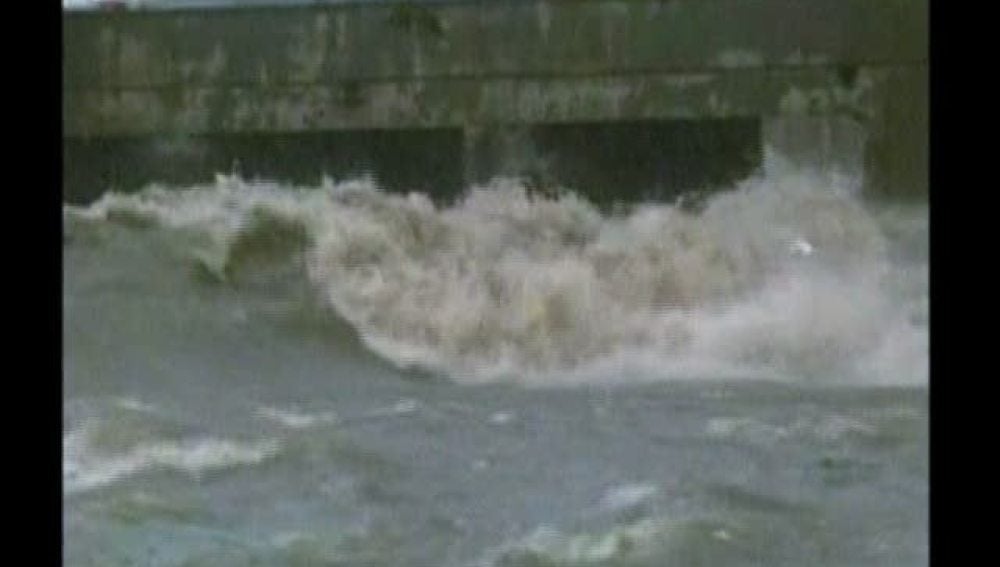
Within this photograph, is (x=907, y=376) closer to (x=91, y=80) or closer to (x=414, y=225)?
(x=414, y=225)

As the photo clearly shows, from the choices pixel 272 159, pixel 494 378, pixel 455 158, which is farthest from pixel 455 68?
pixel 494 378

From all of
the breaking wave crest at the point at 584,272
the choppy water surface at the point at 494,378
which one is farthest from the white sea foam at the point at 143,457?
the breaking wave crest at the point at 584,272

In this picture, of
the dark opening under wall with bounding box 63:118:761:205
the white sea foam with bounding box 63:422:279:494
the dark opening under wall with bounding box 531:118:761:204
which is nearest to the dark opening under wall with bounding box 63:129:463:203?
the dark opening under wall with bounding box 63:118:761:205

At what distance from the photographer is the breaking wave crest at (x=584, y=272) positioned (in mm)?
1423

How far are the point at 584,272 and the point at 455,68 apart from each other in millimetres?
257

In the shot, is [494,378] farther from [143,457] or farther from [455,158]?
[143,457]

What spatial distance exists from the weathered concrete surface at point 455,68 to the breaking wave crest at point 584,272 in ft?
0.25

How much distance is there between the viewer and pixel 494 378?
1457 millimetres

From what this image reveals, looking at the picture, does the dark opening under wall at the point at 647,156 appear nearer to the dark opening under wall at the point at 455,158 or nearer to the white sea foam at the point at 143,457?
the dark opening under wall at the point at 455,158

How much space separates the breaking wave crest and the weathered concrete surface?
8 cm

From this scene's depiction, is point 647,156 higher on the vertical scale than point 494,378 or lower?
higher

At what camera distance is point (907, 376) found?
140 centimetres

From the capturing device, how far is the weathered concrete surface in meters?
1.44

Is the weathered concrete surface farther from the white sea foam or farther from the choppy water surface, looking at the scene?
the white sea foam
